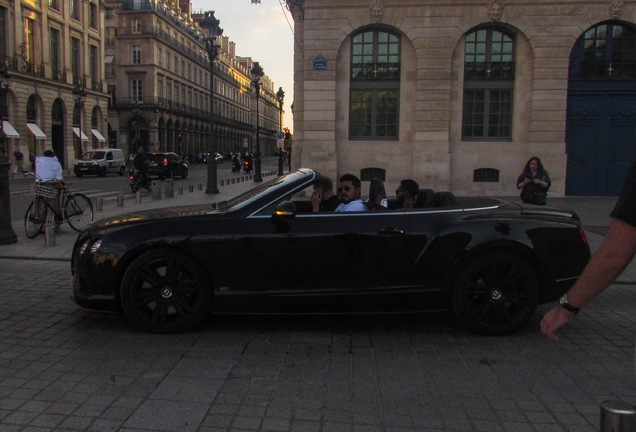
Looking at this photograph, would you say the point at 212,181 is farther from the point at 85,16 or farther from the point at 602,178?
the point at 85,16

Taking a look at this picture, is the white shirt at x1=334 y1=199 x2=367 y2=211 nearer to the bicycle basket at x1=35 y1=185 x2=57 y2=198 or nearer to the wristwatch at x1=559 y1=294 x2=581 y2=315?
the wristwatch at x1=559 y1=294 x2=581 y2=315

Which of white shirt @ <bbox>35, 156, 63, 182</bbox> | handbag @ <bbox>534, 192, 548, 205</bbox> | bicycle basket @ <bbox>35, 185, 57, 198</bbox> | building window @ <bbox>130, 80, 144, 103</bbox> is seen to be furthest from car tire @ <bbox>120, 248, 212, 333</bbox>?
building window @ <bbox>130, 80, 144, 103</bbox>

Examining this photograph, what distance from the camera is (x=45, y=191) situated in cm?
996

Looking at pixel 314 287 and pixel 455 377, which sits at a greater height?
pixel 314 287

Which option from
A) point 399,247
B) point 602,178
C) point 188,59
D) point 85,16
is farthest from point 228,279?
point 188,59

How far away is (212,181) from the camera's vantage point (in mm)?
19797

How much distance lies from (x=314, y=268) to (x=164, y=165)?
90.3 ft

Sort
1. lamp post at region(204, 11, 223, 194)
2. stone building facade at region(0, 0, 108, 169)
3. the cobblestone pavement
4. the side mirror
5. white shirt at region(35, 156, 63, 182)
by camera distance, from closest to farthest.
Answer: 1. the cobblestone pavement
2. the side mirror
3. white shirt at region(35, 156, 63, 182)
4. lamp post at region(204, 11, 223, 194)
5. stone building facade at region(0, 0, 108, 169)

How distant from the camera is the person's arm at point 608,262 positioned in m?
1.64

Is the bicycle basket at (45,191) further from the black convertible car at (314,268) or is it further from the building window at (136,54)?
the building window at (136,54)

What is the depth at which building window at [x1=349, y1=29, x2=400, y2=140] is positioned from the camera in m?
18.1

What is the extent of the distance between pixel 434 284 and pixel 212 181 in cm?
1616

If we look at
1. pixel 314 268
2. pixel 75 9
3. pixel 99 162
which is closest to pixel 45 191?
pixel 314 268

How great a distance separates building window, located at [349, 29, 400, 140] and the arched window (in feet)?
19.2
